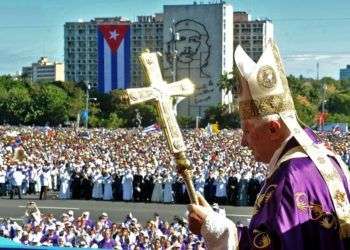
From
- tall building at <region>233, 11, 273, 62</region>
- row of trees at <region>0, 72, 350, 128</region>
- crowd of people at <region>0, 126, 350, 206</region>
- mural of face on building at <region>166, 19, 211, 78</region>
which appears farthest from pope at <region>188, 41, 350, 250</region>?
tall building at <region>233, 11, 273, 62</region>

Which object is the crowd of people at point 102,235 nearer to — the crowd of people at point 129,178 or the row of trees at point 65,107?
the crowd of people at point 129,178

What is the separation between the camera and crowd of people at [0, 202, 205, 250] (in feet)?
43.0

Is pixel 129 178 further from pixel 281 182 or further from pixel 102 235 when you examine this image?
pixel 281 182

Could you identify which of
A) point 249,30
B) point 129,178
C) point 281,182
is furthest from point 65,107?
point 281,182

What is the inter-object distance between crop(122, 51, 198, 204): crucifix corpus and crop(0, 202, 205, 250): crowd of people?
865 centimetres

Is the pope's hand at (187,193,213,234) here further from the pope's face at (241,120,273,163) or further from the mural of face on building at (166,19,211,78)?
the mural of face on building at (166,19,211,78)

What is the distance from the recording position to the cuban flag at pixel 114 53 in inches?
365

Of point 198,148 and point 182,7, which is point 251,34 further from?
point 198,148

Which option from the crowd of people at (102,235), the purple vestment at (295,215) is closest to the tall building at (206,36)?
the crowd of people at (102,235)

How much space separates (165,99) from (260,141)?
0.58 m

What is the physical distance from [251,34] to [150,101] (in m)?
136

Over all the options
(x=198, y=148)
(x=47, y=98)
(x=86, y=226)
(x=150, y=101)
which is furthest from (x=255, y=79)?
(x=47, y=98)

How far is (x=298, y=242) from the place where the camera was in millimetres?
2984

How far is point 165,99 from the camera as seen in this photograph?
3799 mm
